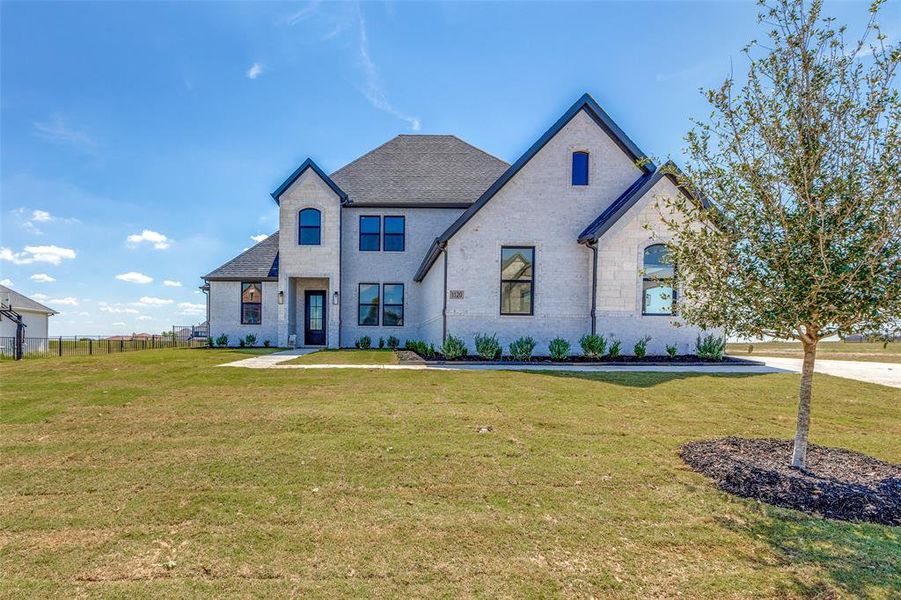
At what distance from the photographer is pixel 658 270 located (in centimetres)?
1352

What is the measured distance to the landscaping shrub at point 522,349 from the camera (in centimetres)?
1329

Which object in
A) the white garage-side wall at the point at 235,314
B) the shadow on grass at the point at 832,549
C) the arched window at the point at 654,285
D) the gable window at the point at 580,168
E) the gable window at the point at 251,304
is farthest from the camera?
the gable window at the point at 251,304

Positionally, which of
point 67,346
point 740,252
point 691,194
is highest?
point 691,194

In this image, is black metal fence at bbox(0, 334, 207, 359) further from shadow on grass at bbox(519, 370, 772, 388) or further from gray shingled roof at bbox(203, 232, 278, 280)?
shadow on grass at bbox(519, 370, 772, 388)

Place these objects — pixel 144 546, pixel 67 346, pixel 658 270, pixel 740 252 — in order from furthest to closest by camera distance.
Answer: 1. pixel 67 346
2. pixel 658 270
3. pixel 740 252
4. pixel 144 546

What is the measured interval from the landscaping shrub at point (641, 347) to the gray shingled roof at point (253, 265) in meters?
15.9

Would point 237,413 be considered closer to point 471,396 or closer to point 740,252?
point 471,396

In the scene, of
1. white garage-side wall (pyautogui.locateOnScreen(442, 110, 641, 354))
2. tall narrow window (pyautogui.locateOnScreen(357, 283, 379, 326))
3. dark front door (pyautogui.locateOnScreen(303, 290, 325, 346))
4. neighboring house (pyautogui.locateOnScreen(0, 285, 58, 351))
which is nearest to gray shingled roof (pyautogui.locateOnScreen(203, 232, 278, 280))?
dark front door (pyautogui.locateOnScreen(303, 290, 325, 346))

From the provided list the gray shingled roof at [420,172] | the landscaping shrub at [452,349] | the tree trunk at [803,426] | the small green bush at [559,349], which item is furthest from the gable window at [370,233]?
the tree trunk at [803,426]

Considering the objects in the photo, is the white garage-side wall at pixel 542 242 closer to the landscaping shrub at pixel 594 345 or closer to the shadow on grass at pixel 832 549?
the landscaping shrub at pixel 594 345

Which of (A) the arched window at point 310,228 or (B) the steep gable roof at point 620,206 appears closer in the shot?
(B) the steep gable roof at point 620,206

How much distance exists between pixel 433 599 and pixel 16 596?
243cm

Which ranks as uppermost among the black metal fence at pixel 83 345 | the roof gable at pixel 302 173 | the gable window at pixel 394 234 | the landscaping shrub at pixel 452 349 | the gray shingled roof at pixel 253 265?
the roof gable at pixel 302 173

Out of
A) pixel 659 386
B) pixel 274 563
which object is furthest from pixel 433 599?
pixel 659 386
